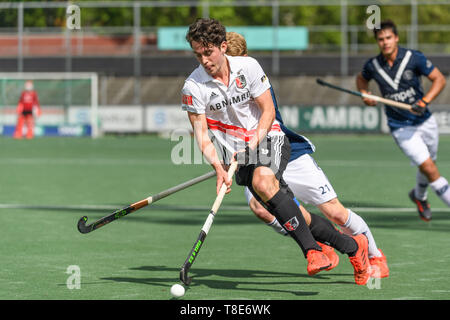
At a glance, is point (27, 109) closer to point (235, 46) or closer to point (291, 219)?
point (235, 46)

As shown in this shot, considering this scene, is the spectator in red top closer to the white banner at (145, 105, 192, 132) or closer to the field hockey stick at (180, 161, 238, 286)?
the white banner at (145, 105, 192, 132)

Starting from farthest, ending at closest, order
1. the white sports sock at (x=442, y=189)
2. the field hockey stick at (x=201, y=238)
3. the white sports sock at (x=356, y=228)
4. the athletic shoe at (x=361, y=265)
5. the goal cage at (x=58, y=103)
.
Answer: the goal cage at (x=58, y=103) → the white sports sock at (x=442, y=189) → the white sports sock at (x=356, y=228) → the athletic shoe at (x=361, y=265) → the field hockey stick at (x=201, y=238)

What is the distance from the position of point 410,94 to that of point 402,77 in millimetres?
198

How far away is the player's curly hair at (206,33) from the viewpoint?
5.29 m

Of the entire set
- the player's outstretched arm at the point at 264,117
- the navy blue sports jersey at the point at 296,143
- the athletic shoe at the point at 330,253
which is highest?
the player's outstretched arm at the point at 264,117

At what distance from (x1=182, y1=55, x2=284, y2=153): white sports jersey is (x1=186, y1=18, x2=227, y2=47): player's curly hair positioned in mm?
287

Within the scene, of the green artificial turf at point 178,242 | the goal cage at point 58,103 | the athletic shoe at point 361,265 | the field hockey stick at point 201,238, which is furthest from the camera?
the goal cage at point 58,103

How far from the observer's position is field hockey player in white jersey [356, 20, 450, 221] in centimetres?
875

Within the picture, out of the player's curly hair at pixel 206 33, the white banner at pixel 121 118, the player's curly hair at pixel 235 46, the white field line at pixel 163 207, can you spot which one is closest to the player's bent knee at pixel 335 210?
the player's curly hair at pixel 235 46

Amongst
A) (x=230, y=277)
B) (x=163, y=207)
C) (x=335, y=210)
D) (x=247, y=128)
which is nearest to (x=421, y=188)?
(x=163, y=207)

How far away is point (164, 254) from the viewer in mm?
7070

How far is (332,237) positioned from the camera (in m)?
5.78

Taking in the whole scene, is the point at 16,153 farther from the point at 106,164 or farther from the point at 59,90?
the point at 59,90

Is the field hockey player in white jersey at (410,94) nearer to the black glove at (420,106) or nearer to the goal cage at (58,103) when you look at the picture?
the black glove at (420,106)
